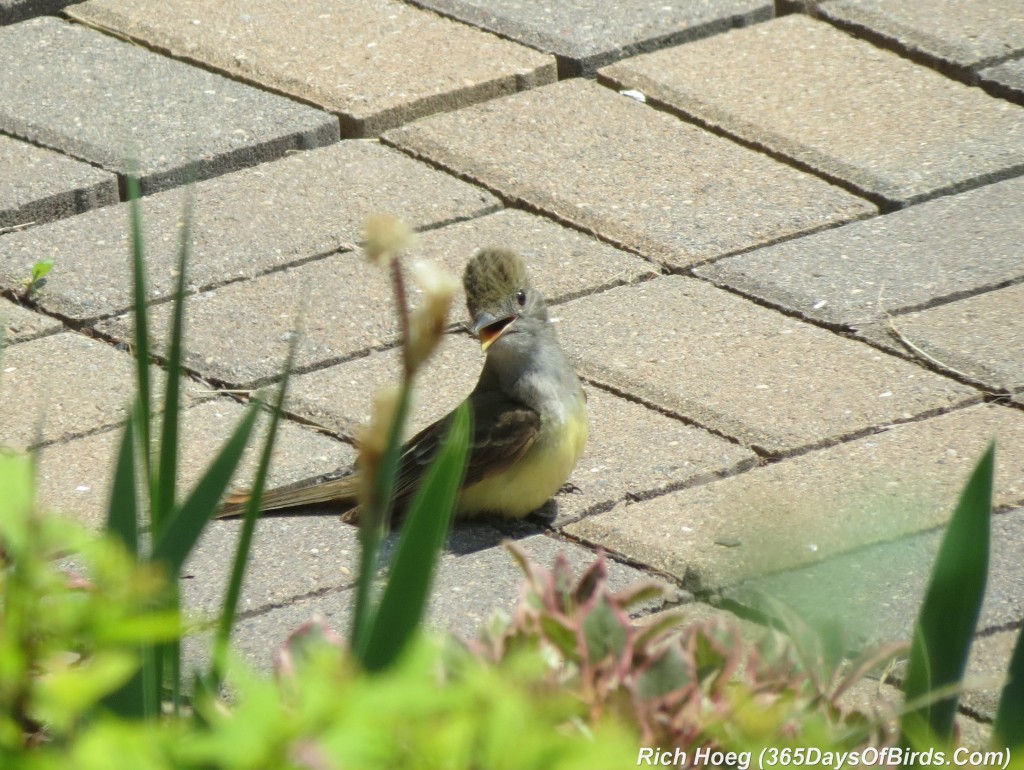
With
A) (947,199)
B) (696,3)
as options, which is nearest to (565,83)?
(696,3)

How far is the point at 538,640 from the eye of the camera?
2.56 m

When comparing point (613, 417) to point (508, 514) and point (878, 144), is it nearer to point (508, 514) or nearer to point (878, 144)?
point (508, 514)

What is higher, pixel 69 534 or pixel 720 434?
pixel 69 534

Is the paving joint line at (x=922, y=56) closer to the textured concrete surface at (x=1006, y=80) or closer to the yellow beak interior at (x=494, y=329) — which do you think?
the textured concrete surface at (x=1006, y=80)

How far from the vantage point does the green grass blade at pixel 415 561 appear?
2033 mm

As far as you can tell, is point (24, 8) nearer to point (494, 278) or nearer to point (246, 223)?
point (246, 223)

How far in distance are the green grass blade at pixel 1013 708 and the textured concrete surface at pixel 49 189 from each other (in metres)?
4.26

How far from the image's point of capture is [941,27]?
731 centimetres

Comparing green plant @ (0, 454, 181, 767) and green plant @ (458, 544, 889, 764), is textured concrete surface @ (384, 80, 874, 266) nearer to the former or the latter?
green plant @ (458, 544, 889, 764)

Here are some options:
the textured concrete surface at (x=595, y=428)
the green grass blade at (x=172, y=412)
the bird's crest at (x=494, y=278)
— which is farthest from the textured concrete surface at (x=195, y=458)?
the green grass blade at (x=172, y=412)

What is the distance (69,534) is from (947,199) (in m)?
5.03

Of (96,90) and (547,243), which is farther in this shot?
(96,90)

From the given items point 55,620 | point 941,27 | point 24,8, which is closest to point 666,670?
point 55,620

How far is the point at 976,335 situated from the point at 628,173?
4.87ft
